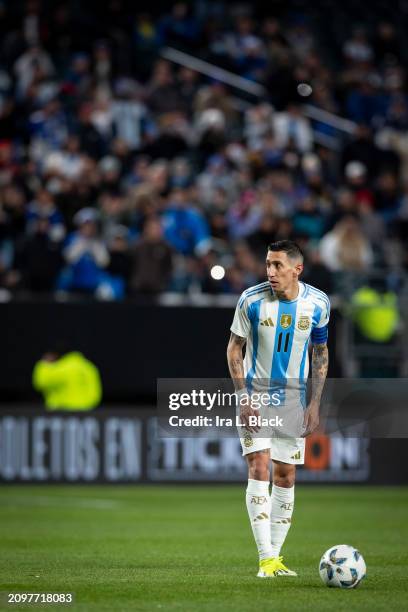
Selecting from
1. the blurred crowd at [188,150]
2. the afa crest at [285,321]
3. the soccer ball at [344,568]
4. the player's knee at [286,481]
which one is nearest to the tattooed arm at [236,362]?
the afa crest at [285,321]

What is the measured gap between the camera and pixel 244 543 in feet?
41.2

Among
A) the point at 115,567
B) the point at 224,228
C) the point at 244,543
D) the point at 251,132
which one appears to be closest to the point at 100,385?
the point at 224,228

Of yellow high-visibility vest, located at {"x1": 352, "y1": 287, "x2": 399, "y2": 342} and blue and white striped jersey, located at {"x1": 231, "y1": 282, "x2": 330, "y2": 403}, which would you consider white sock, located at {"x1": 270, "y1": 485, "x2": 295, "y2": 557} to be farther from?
yellow high-visibility vest, located at {"x1": 352, "y1": 287, "x2": 399, "y2": 342}

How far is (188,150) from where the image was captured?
73.4 ft

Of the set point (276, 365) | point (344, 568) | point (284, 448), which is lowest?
point (344, 568)

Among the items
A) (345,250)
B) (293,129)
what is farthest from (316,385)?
(293,129)

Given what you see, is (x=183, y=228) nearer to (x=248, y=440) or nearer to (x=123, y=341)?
(x=123, y=341)

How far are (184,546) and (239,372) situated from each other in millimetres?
3506

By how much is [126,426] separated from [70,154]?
15.9 feet

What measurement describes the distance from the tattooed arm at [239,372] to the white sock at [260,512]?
0.40m

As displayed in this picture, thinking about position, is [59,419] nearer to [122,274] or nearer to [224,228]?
[122,274]

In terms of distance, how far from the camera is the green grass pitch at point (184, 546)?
27.2 ft

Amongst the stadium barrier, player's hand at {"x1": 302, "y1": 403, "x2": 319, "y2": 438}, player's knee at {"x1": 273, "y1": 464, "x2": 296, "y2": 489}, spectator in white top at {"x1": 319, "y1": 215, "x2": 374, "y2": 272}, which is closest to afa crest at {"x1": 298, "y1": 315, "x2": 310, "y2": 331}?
player's hand at {"x1": 302, "y1": 403, "x2": 319, "y2": 438}

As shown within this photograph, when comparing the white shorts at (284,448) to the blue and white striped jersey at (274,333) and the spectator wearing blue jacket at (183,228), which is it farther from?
the spectator wearing blue jacket at (183,228)
